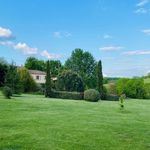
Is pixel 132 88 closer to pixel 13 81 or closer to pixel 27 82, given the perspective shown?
pixel 27 82

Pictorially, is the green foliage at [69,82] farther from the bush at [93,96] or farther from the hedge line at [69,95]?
the bush at [93,96]

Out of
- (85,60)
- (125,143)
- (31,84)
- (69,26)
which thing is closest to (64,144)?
(125,143)

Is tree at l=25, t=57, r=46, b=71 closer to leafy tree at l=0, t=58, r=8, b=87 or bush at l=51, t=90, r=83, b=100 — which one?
leafy tree at l=0, t=58, r=8, b=87

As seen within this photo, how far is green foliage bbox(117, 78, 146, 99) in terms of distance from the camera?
189 ft

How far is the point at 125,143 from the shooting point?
11234 millimetres

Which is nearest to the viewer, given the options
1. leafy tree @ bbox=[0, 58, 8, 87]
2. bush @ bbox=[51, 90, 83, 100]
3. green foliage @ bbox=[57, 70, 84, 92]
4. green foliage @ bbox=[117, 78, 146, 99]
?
bush @ bbox=[51, 90, 83, 100]

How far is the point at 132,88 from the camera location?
5809 cm

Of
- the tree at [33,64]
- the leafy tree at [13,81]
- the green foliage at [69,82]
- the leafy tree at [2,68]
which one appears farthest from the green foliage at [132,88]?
the tree at [33,64]

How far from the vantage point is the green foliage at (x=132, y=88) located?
189 feet

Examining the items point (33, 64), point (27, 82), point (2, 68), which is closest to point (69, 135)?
point (2, 68)

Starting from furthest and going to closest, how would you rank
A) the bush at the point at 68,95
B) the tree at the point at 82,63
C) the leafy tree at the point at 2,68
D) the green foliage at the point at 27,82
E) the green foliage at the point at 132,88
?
→ 1. the tree at the point at 82,63
2. the green foliage at the point at 132,88
3. the green foliage at the point at 27,82
4. the leafy tree at the point at 2,68
5. the bush at the point at 68,95

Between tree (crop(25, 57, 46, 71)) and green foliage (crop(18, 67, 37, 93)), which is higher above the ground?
tree (crop(25, 57, 46, 71))

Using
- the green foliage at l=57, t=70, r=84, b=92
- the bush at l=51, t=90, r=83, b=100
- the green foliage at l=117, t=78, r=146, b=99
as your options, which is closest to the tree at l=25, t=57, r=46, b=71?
the green foliage at l=117, t=78, r=146, b=99

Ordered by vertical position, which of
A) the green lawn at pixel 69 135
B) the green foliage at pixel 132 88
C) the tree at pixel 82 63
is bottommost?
the green lawn at pixel 69 135
